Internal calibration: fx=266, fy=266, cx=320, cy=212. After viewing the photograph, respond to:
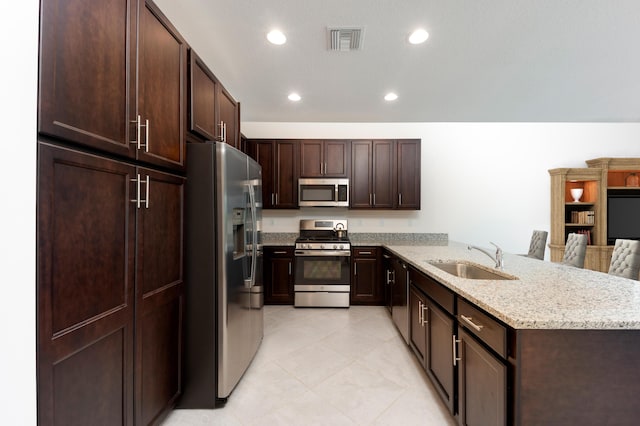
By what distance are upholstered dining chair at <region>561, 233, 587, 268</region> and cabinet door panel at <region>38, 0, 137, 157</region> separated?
4.11 metres

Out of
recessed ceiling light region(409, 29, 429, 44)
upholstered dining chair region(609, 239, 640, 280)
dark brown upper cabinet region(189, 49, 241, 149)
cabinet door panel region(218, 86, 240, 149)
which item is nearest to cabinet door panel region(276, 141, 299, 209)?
cabinet door panel region(218, 86, 240, 149)

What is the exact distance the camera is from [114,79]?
1203mm

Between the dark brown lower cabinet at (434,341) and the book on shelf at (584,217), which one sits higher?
the book on shelf at (584,217)

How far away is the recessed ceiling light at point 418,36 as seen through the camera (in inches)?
83.7

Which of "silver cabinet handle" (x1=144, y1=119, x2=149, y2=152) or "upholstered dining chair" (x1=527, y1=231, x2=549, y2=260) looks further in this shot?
"upholstered dining chair" (x1=527, y1=231, x2=549, y2=260)

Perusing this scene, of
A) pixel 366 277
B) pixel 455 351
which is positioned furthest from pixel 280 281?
pixel 455 351

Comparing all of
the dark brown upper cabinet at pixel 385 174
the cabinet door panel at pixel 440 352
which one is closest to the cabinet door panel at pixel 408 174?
the dark brown upper cabinet at pixel 385 174

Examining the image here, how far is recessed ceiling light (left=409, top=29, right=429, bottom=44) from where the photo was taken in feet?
6.97

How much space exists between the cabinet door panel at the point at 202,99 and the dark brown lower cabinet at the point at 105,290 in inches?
18.7

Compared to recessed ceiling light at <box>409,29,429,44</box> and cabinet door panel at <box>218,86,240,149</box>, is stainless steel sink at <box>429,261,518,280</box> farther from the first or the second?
cabinet door panel at <box>218,86,240,149</box>

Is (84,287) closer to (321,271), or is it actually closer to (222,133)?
(222,133)

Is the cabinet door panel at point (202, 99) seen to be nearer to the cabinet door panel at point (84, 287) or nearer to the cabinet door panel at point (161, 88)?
the cabinet door panel at point (161, 88)
